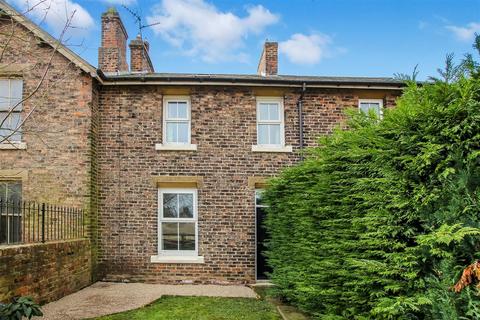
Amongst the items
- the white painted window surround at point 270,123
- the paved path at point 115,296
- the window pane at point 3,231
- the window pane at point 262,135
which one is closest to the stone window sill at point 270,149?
the white painted window surround at point 270,123

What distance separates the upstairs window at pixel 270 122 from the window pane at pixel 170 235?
11.8 feet

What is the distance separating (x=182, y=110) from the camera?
43.0ft

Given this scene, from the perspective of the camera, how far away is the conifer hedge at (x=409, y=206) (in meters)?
3.14

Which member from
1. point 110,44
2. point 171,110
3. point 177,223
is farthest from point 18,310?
point 110,44

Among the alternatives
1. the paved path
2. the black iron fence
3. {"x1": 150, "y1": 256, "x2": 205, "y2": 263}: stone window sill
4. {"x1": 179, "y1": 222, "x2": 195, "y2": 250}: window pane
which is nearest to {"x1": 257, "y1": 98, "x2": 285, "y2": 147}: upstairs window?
{"x1": 179, "y1": 222, "x2": 195, "y2": 250}: window pane

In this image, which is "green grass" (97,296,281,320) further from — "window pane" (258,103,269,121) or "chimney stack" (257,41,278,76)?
"chimney stack" (257,41,278,76)

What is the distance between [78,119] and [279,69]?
24.5 ft

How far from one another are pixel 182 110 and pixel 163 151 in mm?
1399

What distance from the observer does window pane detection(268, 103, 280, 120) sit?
520 inches

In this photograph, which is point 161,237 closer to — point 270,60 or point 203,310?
point 203,310

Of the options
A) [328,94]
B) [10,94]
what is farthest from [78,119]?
[328,94]

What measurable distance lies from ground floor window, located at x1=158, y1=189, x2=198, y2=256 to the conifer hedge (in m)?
7.18

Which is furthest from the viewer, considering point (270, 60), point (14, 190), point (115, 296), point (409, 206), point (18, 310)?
point (270, 60)

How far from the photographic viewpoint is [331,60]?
53.8ft
